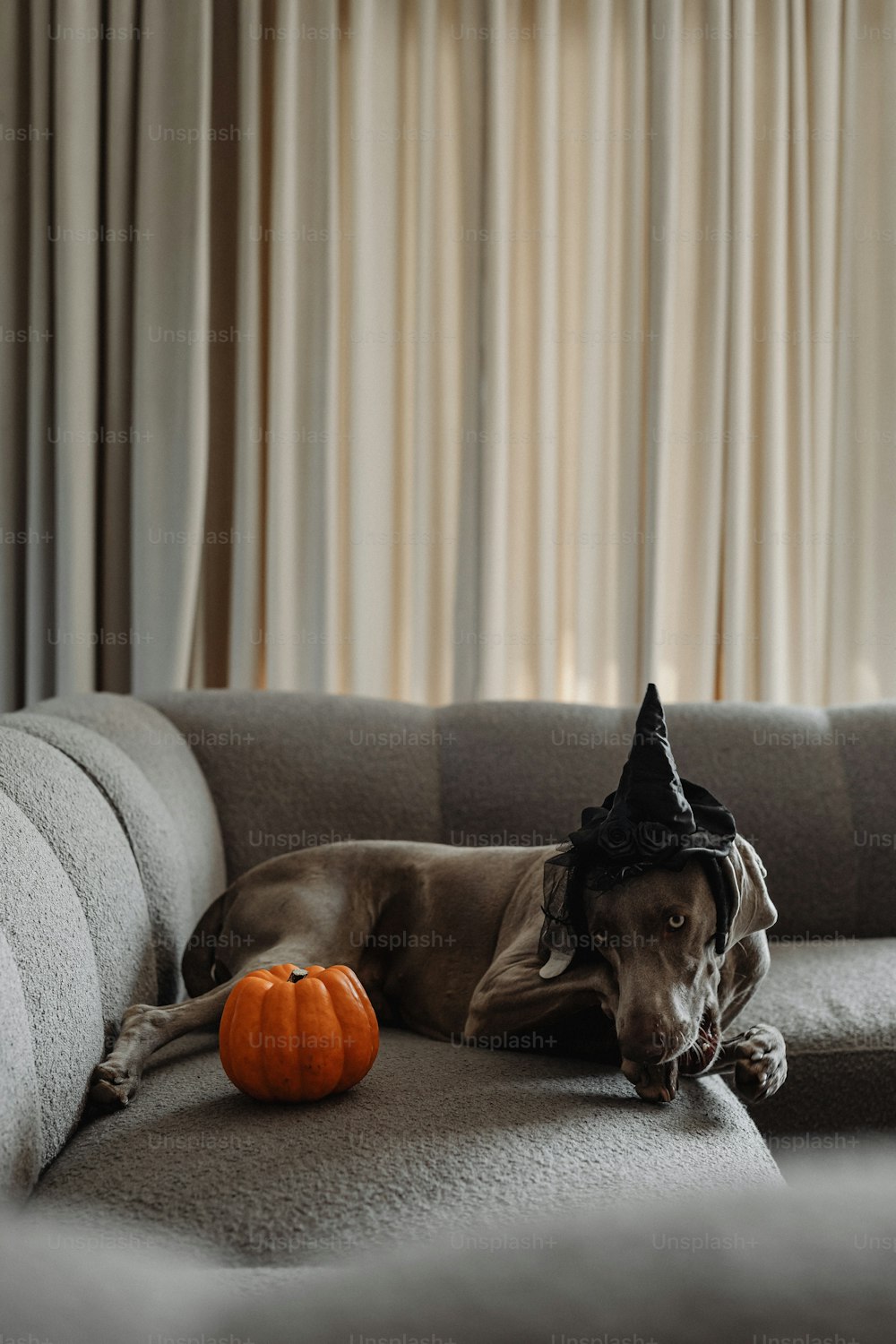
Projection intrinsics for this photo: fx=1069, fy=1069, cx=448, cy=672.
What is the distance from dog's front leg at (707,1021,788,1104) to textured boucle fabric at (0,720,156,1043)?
82 centimetres

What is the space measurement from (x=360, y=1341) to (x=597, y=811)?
1108 millimetres

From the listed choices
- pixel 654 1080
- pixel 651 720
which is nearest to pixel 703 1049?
pixel 654 1080

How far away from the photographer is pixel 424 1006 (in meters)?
1.70

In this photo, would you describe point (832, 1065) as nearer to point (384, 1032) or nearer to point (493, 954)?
point (493, 954)

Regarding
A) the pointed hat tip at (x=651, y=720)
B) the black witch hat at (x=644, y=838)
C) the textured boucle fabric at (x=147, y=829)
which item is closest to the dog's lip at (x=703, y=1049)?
the black witch hat at (x=644, y=838)

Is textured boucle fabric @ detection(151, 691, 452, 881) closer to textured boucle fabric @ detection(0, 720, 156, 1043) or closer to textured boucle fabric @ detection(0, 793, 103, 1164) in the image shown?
textured boucle fabric @ detection(0, 720, 156, 1043)

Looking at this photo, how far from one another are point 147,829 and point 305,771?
650 mm

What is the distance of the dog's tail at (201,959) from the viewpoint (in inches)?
69.7

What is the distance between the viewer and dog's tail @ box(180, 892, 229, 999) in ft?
5.81

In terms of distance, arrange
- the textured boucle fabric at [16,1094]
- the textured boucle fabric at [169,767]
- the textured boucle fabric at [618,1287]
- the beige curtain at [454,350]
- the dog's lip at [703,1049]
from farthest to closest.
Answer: the beige curtain at [454,350] → the textured boucle fabric at [169,767] → the dog's lip at [703,1049] → the textured boucle fabric at [16,1094] → the textured boucle fabric at [618,1287]

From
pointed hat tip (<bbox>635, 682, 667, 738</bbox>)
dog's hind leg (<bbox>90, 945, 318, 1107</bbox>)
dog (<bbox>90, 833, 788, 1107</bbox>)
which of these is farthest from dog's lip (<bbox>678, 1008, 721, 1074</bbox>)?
dog's hind leg (<bbox>90, 945, 318, 1107</bbox>)

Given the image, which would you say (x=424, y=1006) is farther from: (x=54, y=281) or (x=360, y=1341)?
(x=54, y=281)

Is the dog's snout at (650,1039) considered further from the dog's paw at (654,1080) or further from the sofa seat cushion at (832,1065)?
the sofa seat cushion at (832,1065)

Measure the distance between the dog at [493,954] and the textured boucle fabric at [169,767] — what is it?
0.18 metres
